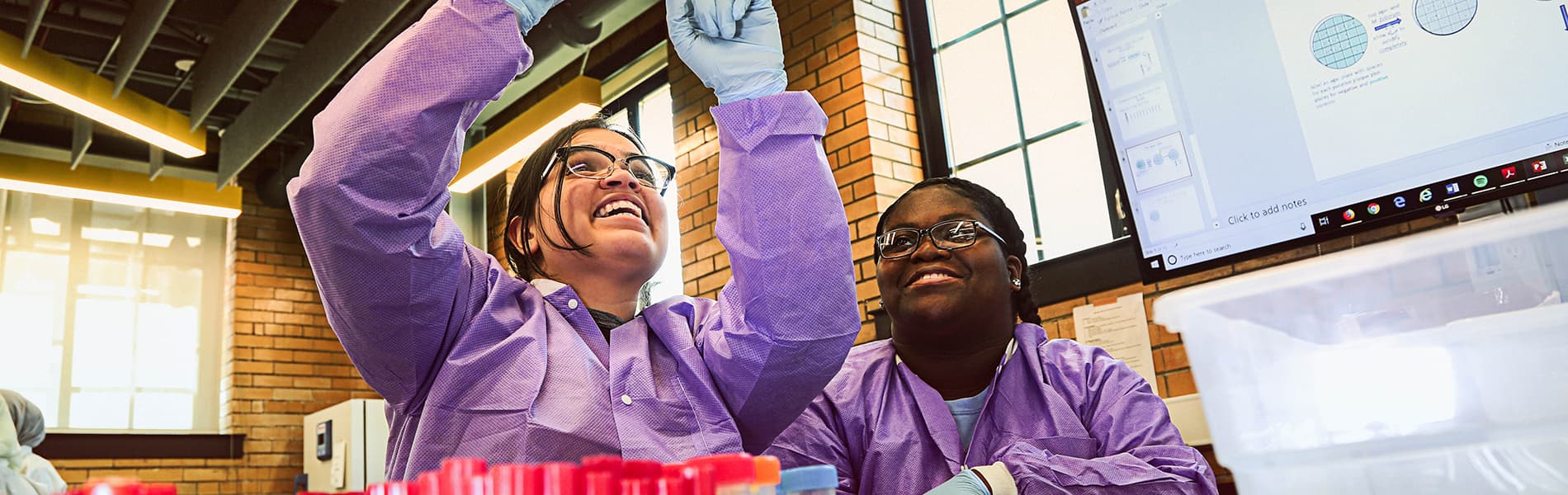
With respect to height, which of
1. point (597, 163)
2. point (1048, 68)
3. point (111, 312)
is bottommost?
point (597, 163)

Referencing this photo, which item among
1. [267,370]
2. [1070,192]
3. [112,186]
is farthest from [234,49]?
[1070,192]

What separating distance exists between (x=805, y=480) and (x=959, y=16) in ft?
10.9

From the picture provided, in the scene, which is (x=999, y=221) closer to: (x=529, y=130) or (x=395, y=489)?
(x=395, y=489)

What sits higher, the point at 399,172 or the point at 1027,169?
the point at 1027,169

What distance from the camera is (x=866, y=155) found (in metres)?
3.55

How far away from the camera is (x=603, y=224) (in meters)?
1.44

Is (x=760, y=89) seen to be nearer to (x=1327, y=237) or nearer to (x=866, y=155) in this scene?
(x=1327, y=237)

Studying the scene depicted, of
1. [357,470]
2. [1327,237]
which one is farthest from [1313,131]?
[357,470]

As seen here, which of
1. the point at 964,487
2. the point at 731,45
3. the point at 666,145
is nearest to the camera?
the point at 964,487

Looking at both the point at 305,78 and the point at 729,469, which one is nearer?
the point at 729,469

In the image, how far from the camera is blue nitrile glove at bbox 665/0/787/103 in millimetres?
1335

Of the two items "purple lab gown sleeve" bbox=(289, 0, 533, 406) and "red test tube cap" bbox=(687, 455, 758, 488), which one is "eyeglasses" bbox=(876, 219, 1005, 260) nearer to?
"purple lab gown sleeve" bbox=(289, 0, 533, 406)

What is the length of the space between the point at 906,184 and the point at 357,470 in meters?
3.40

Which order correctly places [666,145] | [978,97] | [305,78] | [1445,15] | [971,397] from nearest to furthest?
[1445,15]
[971,397]
[978,97]
[305,78]
[666,145]
